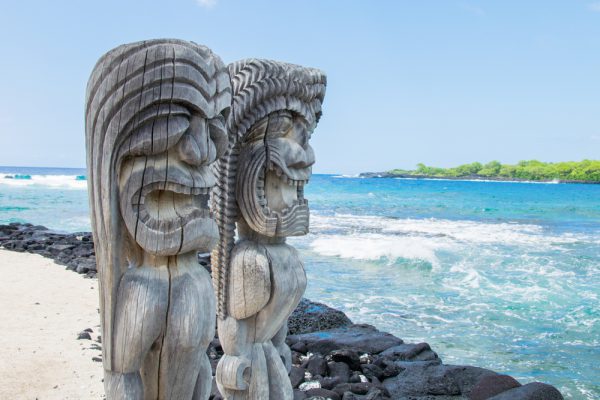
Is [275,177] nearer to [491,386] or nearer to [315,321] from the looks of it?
[491,386]

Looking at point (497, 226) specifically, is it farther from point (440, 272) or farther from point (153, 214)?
point (153, 214)

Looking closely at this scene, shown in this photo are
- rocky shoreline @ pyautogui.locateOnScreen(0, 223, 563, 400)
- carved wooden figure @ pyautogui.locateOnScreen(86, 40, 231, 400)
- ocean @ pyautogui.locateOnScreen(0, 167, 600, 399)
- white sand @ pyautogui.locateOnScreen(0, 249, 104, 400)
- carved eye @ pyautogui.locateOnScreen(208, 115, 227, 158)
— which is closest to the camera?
carved wooden figure @ pyautogui.locateOnScreen(86, 40, 231, 400)

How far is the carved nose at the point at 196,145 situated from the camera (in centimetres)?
256

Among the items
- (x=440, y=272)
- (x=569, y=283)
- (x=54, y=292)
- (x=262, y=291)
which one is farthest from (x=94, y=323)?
(x=569, y=283)

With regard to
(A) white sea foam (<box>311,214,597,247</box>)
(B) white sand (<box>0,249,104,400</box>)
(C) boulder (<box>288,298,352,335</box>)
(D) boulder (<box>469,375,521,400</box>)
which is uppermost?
(B) white sand (<box>0,249,104,400</box>)

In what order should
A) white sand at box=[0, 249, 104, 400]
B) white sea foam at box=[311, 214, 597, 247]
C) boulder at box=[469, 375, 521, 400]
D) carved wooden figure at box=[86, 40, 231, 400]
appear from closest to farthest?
carved wooden figure at box=[86, 40, 231, 400] < white sand at box=[0, 249, 104, 400] < boulder at box=[469, 375, 521, 400] < white sea foam at box=[311, 214, 597, 247]

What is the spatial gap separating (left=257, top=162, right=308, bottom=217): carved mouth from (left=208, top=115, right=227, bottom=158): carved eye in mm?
586

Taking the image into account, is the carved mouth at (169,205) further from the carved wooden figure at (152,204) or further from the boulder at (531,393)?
the boulder at (531,393)

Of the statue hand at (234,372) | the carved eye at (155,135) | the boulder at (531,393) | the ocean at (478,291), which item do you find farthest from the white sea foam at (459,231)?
the carved eye at (155,135)

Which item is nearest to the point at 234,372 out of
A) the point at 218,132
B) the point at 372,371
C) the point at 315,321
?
the point at 218,132

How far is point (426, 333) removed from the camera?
8664 millimetres

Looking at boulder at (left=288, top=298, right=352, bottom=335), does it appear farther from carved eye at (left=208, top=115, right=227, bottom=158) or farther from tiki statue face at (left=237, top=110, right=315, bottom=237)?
carved eye at (left=208, top=115, right=227, bottom=158)

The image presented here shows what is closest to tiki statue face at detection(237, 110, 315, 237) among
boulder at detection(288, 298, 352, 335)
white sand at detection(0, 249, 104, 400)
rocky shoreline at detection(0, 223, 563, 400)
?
rocky shoreline at detection(0, 223, 563, 400)

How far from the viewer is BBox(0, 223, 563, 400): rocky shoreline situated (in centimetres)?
544
